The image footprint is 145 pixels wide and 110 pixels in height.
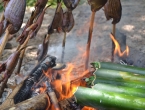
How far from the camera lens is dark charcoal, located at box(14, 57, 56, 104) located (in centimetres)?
199

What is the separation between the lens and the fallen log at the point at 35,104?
1.60 m

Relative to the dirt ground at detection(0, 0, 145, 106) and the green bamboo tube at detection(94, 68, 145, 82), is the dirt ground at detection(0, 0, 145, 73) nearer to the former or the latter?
the dirt ground at detection(0, 0, 145, 106)

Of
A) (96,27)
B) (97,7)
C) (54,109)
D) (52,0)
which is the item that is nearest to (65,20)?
(97,7)

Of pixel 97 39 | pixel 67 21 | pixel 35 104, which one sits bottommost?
pixel 35 104

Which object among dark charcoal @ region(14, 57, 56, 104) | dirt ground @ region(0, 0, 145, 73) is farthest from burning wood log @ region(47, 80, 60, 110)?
dirt ground @ region(0, 0, 145, 73)

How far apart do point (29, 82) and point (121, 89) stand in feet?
3.03

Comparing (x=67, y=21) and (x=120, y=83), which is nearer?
(x=120, y=83)

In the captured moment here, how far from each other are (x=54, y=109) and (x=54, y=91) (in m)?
0.18

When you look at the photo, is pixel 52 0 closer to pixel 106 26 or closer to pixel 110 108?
pixel 106 26

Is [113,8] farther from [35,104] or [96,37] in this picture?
[96,37]

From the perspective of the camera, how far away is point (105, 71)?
164 cm

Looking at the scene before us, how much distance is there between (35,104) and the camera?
1644 millimetres

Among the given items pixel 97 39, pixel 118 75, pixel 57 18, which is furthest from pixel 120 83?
pixel 97 39

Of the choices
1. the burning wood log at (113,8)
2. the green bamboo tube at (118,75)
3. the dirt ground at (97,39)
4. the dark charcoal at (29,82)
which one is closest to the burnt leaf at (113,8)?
the burning wood log at (113,8)
